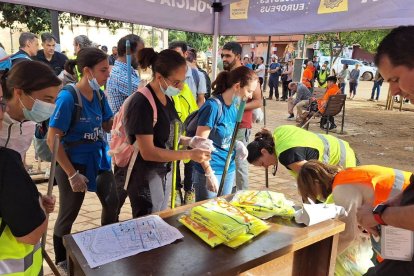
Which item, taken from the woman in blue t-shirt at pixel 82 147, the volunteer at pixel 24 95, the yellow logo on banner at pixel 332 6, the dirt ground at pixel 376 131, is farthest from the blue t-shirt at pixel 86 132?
the dirt ground at pixel 376 131

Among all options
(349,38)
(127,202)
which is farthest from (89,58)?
(349,38)

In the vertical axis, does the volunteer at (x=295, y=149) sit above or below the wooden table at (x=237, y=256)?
above

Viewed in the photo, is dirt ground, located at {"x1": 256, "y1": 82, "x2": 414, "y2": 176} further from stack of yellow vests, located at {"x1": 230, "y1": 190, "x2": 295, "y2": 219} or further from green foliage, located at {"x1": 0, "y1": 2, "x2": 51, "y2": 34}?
green foliage, located at {"x1": 0, "y1": 2, "x2": 51, "y2": 34}

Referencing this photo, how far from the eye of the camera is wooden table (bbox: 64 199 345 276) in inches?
53.6

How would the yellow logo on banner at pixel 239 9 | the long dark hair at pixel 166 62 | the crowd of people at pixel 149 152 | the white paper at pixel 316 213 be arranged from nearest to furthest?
the crowd of people at pixel 149 152
the white paper at pixel 316 213
the long dark hair at pixel 166 62
the yellow logo on banner at pixel 239 9

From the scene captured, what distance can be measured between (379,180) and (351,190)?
14 centimetres

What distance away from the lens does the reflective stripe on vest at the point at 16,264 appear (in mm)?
1298

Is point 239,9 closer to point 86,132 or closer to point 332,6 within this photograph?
point 332,6

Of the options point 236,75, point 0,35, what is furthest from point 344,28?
point 0,35

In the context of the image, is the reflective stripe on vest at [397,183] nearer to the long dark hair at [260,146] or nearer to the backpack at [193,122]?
the long dark hair at [260,146]

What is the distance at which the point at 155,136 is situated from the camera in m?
2.22

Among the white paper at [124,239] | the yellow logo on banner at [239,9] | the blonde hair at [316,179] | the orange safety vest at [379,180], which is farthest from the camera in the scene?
the yellow logo on banner at [239,9]

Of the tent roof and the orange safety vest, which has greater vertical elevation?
the tent roof

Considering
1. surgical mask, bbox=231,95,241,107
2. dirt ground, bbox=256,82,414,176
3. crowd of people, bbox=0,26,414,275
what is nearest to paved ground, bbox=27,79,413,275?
dirt ground, bbox=256,82,414,176
